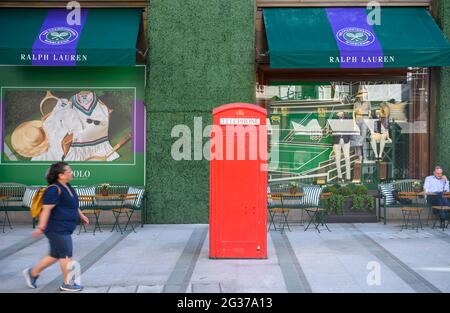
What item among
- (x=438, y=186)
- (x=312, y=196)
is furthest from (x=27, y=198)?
(x=438, y=186)

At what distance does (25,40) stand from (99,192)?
3813 mm

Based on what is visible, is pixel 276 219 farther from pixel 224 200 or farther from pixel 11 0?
pixel 11 0

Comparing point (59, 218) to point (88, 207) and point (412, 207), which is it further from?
point (412, 207)

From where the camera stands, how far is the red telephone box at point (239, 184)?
8.91 m

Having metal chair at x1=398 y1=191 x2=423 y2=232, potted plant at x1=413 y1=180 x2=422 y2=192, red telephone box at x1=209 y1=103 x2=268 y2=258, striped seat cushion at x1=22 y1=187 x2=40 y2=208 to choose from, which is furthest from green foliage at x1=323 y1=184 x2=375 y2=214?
striped seat cushion at x1=22 y1=187 x2=40 y2=208

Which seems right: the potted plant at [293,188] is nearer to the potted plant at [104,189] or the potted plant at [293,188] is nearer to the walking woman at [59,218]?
the potted plant at [104,189]

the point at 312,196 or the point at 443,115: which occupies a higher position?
the point at 443,115

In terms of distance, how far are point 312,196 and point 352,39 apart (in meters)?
3.64

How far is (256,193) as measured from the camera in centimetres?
900

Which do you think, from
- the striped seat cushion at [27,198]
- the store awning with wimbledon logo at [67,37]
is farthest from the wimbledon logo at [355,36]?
the striped seat cushion at [27,198]

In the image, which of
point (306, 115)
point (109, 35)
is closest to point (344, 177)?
point (306, 115)

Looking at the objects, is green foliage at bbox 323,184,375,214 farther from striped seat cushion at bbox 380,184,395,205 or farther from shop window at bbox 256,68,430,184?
shop window at bbox 256,68,430,184

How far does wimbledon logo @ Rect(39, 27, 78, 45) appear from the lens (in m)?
12.5

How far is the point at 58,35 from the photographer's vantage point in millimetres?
12664
